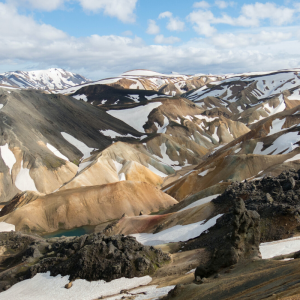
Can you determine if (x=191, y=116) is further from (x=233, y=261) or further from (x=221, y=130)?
(x=233, y=261)

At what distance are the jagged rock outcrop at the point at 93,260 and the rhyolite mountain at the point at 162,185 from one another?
28 cm

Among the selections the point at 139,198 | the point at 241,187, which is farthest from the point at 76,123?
the point at 241,187

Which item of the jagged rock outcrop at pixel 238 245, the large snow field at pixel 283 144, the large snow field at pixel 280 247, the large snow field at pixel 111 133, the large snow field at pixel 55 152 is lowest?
the large snow field at pixel 280 247

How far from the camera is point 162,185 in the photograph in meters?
83.7

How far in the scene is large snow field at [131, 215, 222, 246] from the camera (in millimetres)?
30781

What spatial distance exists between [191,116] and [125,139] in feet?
187

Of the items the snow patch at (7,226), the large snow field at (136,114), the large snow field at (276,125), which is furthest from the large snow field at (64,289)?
the large snow field at (136,114)

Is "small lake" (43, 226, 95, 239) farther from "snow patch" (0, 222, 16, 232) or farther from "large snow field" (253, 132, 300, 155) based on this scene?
"large snow field" (253, 132, 300, 155)

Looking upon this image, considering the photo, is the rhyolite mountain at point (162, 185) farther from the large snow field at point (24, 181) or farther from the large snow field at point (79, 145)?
the large snow field at point (79, 145)

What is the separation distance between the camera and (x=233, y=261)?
18406 millimetres

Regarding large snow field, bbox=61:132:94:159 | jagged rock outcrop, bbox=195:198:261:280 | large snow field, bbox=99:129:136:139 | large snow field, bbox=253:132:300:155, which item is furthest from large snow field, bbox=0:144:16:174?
jagged rock outcrop, bbox=195:198:261:280

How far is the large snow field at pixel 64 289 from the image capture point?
787 inches

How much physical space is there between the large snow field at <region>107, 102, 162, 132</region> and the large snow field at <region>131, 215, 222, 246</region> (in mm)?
104061

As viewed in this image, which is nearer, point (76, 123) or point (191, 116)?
point (76, 123)
